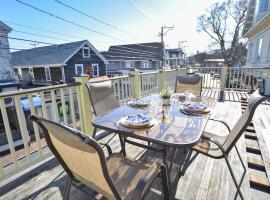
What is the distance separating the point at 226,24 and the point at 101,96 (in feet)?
69.1

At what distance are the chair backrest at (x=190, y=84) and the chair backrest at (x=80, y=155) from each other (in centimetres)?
264

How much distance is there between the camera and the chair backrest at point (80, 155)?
2.80ft

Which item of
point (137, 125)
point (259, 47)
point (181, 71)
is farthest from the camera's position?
point (259, 47)

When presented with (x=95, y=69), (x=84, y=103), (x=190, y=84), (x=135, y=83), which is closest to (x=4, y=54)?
(x=95, y=69)

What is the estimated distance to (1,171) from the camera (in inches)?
73.9

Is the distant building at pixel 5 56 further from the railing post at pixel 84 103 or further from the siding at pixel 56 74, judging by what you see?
the railing post at pixel 84 103

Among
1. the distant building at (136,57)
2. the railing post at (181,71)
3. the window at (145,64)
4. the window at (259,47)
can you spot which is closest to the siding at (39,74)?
the distant building at (136,57)

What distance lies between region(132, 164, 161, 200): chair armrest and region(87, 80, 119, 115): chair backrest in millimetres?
1255

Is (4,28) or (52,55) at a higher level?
(4,28)

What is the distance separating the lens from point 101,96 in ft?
8.21

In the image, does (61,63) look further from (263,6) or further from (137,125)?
(137,125)

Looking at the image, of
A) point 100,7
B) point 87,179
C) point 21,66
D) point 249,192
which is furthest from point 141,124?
point 21,66

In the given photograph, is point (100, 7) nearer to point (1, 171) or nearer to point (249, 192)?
point (1, 171)

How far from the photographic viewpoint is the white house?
12.5m
